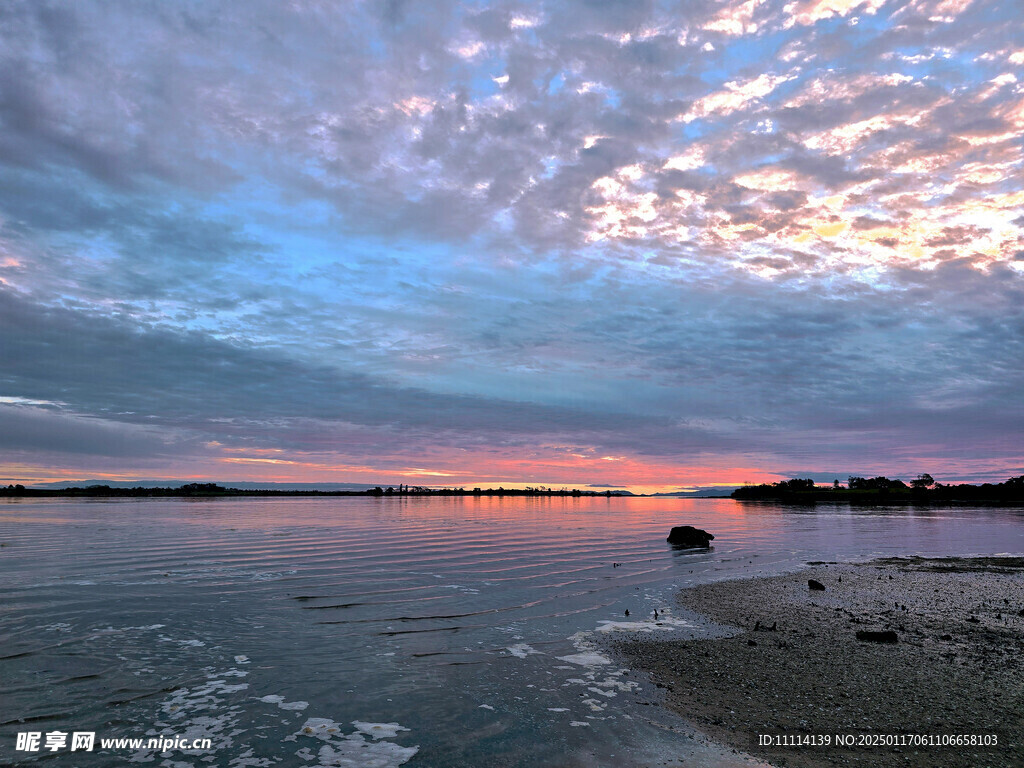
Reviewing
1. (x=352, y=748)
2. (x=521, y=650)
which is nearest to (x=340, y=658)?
(x=521, y=650)

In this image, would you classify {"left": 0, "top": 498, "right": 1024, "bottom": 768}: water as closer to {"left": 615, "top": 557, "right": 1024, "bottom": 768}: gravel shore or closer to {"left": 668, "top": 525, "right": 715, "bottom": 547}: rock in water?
{"left": 615, "top": 557, "right": 1024, "bottom": 768}: gravel shore

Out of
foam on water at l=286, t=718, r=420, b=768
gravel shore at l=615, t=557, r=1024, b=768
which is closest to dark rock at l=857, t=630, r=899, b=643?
gravel shore at l=615, t=557, r=1024, b=768

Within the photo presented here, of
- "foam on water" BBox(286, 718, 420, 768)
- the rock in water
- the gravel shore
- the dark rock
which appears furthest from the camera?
the rock in water

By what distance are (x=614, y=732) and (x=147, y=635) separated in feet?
47.0

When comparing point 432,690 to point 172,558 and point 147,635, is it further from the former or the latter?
point 172,558

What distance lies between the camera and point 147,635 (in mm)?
16188

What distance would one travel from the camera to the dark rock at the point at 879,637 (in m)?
15.7

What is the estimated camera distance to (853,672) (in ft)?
42.8

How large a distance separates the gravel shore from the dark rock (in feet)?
0.54

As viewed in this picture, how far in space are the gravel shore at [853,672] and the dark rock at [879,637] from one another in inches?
6.5

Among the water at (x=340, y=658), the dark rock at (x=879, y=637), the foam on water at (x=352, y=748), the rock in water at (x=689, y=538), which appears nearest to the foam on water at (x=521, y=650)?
the water at (x=340, y=658)

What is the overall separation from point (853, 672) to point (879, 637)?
3.74m

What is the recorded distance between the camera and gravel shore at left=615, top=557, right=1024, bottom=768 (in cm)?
957

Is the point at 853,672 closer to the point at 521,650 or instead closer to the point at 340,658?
the point at 521,650
